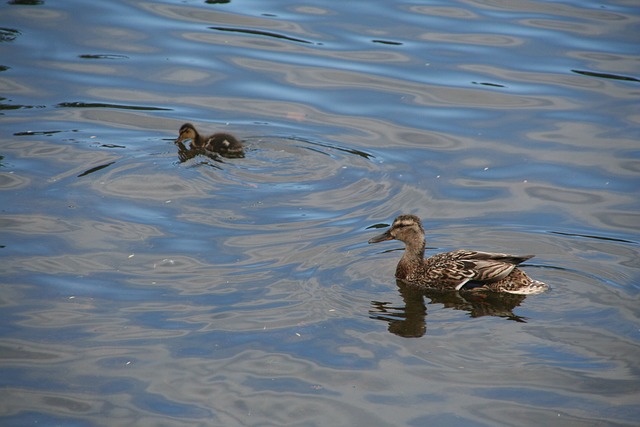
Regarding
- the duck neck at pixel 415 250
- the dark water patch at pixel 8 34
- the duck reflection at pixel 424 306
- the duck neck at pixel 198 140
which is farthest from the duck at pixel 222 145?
the dark water patch at pixel 8 34

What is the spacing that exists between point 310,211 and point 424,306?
6.21 feet

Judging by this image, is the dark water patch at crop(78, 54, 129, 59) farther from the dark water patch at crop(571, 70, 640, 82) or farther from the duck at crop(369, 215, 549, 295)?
the duck at crop(369, 215, 549, 295)

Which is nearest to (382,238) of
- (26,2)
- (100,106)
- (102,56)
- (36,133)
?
(36,133)

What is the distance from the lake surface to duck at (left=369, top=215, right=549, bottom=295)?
0.14 meters

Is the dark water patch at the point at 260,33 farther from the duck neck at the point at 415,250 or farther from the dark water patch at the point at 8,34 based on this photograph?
the duck neck at the point at 415,250

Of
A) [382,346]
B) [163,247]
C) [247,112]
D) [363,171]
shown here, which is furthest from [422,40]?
[382,346]

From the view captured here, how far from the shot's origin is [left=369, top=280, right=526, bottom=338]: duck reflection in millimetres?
7402

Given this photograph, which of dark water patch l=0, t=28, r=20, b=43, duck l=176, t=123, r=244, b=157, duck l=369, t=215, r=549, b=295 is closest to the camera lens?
duck l=369, t=215, r=549, b=295

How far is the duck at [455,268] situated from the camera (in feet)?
25.8

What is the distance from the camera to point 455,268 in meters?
8.05

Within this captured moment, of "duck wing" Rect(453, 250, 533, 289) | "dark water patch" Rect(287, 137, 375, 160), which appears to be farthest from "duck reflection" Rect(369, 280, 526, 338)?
"dark water patch" Rect(287, 137, 375, 160)

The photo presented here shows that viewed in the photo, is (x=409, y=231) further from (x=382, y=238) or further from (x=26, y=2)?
(x=26, y=2)

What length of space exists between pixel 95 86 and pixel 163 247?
503cm

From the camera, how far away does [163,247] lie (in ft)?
27.7
